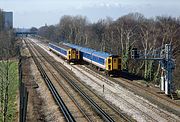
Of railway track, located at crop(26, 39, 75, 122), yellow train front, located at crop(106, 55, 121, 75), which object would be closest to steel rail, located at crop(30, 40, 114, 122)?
railway track, located at crop(26, 39, 75, 122)

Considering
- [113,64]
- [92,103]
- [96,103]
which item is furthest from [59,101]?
[113,64]

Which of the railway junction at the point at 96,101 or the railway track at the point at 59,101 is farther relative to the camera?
the railway junction at the point at 96,101

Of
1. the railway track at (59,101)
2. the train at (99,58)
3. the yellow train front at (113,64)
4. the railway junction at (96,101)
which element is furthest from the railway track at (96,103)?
the train at (99,58)

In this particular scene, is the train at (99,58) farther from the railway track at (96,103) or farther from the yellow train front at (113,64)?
the railway track at (96,103)

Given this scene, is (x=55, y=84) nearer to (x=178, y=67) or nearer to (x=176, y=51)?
(x=178, y=67)

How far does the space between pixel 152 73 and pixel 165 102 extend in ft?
84.4

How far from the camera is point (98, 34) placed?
12300 cm

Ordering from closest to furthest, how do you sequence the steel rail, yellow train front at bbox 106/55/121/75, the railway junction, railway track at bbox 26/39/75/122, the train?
the steel rail
railway track at bbox 26/39/75/122
the railway junction
yellow train front at bbox 106/55/121/75
the train

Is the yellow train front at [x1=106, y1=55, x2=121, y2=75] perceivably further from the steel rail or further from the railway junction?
the steel rail

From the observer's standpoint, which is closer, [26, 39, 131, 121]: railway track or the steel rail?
the steel rail

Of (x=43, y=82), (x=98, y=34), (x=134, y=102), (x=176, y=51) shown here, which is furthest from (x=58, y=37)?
(x=134, y=102)

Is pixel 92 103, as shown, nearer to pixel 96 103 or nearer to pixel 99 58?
pixel 96 103

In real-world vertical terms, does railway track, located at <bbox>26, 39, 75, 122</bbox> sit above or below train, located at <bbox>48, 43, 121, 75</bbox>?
below

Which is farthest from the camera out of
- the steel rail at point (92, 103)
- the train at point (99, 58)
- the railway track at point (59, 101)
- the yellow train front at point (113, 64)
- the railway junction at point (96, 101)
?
the train at point (99, 58)
